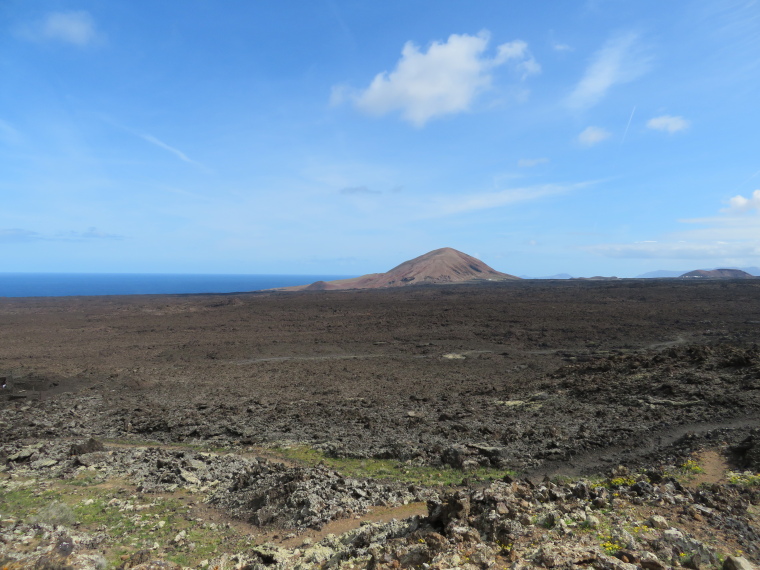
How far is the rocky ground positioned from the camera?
6578mm

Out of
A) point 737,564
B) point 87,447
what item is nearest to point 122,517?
point 87,447

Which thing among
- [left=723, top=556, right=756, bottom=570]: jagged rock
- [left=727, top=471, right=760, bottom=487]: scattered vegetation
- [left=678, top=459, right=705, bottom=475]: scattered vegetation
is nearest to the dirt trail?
[left=678, top=459, right=705, bottom=475]: scattered vegetation

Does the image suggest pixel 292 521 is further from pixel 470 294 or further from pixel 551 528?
pixel 470 294

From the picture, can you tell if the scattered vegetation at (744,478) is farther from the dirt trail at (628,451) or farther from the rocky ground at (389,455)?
the dirt trail at (628,451)

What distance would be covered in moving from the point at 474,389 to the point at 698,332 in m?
20.5

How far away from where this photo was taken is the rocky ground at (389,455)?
259 inches

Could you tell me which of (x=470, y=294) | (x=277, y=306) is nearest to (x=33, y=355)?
(x=277, y=306)

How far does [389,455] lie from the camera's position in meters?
12.1

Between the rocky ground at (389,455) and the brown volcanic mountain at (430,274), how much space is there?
71.9 metres

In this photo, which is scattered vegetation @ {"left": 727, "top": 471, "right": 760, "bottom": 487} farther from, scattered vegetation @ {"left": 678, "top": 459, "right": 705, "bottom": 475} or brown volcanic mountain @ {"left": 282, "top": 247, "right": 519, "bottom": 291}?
brown volcanic mountain @ {"left": 282, "top": 247, "right": 519, "bottom": 291}

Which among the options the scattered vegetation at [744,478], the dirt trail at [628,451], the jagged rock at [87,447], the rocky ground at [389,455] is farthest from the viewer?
the jagged rock at [87,447]

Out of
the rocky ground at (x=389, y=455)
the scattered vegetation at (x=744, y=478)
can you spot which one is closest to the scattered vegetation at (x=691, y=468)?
the rocky ground at (x=389, y=455)

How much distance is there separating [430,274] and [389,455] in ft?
309

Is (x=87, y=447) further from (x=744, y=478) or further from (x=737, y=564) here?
(x=744, y=478)
